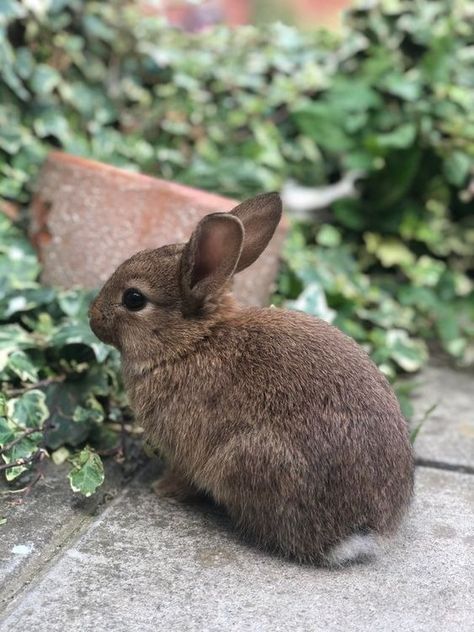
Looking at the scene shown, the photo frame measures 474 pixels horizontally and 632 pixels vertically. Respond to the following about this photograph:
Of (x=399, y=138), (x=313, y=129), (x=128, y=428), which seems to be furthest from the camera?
(x=313, y=129)

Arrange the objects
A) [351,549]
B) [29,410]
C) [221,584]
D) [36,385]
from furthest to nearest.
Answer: [36,385]
[29,410]
[351,549]
[221,584]

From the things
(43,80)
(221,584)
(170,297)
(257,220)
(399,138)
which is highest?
(43,80)

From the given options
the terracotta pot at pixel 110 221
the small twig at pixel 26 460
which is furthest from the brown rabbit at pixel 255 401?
the terracotta pot at pixel 110 221

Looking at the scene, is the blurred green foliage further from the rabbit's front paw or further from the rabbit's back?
the rabbit's back

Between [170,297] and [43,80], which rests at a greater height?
[43,80]

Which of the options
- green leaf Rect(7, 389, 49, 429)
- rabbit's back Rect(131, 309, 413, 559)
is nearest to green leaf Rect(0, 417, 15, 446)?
green leaf Rect(7, 389, 49, 429)

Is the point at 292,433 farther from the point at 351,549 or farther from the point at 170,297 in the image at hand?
the point at 170,297

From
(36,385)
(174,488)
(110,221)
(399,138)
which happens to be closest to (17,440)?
(36,385)
